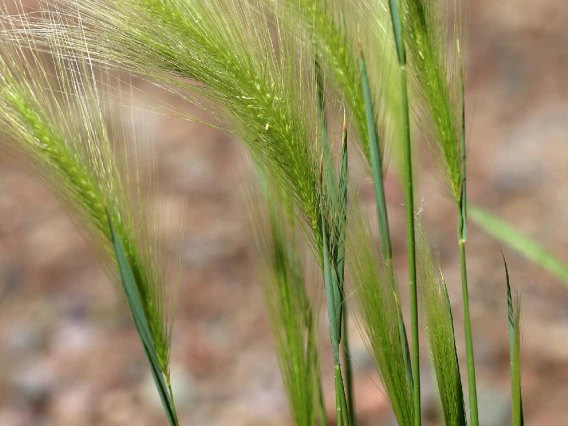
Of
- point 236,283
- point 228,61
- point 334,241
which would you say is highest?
point 228,61

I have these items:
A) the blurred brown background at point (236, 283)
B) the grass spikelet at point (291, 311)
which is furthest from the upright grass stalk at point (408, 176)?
the blurred brown background at point (236, 283)

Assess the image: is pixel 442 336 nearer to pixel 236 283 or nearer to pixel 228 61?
pixel 228 61

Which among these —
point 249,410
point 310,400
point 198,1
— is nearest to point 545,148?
point 249,410

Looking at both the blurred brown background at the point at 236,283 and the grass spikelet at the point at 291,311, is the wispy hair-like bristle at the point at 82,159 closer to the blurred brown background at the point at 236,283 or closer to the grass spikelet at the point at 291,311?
the grass spikelet at the point at 291,311

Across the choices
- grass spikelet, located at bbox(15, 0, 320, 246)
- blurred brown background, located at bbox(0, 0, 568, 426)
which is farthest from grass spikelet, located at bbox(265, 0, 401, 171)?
blurred brown background, located at bbox(0, 0, 568, 426)

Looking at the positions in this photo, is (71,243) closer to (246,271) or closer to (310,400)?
(246,271)

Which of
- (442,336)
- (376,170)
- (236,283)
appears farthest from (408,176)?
(236,283)
